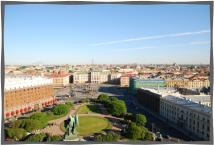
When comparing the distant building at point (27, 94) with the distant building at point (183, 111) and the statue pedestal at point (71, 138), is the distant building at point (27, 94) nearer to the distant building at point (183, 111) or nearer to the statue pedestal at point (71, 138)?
the distant building at point (183, 111)

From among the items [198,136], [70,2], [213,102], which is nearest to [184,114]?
[198,136]

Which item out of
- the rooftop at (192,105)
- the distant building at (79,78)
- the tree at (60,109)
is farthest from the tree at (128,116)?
the distant building at (79,78)

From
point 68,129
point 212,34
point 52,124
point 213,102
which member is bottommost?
point 52,124

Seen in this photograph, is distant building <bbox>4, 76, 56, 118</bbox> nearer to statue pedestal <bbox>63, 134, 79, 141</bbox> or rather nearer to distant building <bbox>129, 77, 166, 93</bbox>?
distant building <bbox>129, 77, 166, 93</bbox>

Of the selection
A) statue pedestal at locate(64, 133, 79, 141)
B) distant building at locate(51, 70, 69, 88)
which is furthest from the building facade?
statue pedestal at locate(64, 133, 79, 141)

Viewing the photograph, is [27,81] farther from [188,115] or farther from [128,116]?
[188,115]

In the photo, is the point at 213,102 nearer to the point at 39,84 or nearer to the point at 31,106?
the point at 31,106
